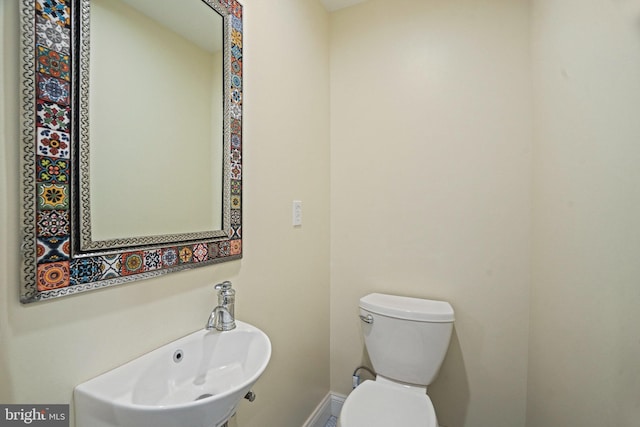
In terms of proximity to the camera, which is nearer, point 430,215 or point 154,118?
point 154,118

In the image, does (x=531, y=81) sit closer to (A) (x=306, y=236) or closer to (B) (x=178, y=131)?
(A) (x=306, y=236)

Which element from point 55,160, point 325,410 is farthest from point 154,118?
point 325,410

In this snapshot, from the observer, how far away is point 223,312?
3.00ft

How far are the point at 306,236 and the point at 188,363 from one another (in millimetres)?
807

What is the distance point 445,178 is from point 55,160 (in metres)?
1.49

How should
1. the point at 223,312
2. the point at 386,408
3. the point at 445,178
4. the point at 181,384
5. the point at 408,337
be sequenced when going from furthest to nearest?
the point at 445,178 → the point at 408,337 → the point at 386,408 → the point at 223,312 → the point at 181,384

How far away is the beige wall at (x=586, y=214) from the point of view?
0.68 meters

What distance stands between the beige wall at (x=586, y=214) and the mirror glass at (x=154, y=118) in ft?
3.81

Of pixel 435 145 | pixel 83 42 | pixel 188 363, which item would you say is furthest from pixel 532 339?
pixel 83 42

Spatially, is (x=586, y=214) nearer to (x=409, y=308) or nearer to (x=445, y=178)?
(x=445, y=178)

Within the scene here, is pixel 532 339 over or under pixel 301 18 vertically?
under

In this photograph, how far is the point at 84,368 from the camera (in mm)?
648

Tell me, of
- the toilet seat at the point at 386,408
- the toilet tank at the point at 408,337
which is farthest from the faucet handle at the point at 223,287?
the toilet tank at the point at 408,337

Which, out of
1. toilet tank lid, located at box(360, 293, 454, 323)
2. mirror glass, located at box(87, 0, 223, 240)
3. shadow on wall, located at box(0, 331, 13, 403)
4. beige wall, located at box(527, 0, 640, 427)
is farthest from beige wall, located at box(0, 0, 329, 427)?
beige wall, located at box(527, 0, 640, 427)
